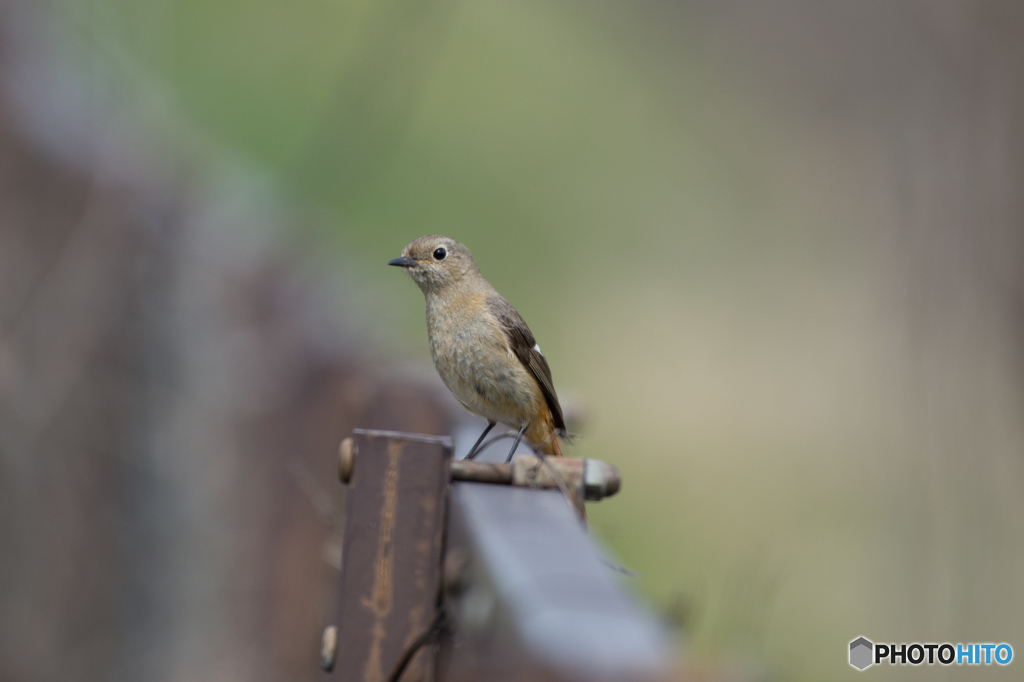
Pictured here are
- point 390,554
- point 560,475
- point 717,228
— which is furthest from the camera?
point 717,228

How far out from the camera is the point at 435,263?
301cm

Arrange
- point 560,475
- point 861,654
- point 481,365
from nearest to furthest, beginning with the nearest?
point 560,475 → point 861,654 → point 481,365

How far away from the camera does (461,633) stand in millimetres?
1326

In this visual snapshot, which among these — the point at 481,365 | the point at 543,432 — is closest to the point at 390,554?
the point at 481,365

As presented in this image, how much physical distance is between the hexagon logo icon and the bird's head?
166 cm

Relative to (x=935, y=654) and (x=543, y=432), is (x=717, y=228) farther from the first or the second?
(x=935, y=654)

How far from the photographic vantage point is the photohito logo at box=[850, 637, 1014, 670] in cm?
194

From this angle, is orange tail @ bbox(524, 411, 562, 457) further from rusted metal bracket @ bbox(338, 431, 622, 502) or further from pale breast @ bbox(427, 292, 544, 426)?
rusted metal bracket @ bbox(338, 431, 622, 502)

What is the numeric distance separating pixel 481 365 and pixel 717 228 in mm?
4075

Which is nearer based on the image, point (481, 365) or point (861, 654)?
point (861, 654)

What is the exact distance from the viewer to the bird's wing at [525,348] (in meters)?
2.99

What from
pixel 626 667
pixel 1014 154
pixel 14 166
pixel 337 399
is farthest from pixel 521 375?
pixel 14 166

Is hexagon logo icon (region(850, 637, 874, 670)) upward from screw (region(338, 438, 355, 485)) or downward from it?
downward

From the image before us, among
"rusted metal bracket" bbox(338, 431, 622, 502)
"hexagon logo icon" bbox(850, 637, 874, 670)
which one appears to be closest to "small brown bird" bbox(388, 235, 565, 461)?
"hexagon logo icon" bbox(850, 637, 874, 670)
